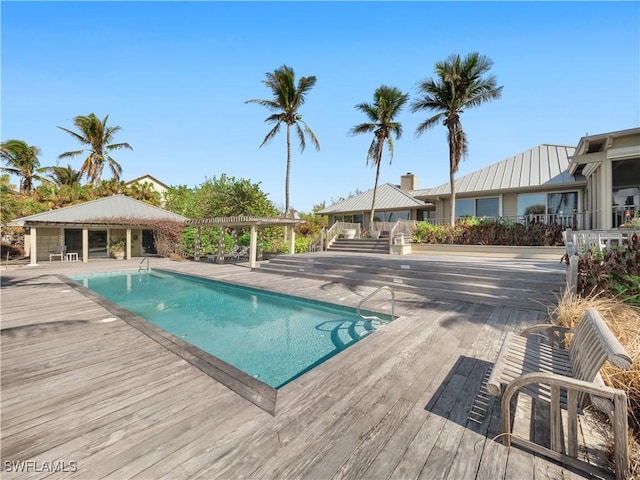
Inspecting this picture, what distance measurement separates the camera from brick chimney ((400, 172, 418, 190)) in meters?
26.3

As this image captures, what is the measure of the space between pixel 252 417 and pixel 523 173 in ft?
62.0

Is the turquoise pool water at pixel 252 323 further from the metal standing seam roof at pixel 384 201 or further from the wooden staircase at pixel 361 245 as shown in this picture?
the metal standing seam roof at pixel 384 201

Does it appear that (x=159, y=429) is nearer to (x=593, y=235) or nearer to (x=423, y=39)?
(x=593, y=235)

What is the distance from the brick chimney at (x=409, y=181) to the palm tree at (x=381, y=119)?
686 centimetres

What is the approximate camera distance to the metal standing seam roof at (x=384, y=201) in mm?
21081

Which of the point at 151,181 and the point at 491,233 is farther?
the point at 151,181

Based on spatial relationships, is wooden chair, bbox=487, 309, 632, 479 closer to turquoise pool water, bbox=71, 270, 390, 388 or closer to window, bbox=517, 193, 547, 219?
turquoise pool water, bbox=71, 270, 390, 388

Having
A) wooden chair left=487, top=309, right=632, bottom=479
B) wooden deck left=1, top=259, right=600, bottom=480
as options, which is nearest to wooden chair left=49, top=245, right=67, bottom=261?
wooden deck left=1, top=259, right=600, bottom=480

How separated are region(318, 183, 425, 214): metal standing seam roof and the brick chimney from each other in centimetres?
196

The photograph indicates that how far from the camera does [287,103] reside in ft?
62.1

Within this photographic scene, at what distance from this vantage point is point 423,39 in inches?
371

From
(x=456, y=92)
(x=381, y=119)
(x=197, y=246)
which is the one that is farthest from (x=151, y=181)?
(x=456, y=92)

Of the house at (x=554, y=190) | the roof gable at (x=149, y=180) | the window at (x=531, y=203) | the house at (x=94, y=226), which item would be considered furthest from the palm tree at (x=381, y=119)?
the roof gable at (x=149, y=180)

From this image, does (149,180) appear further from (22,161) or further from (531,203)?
(531,203)
